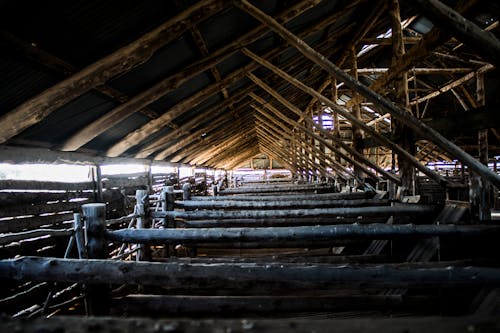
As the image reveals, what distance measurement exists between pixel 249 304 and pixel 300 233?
0.92 meters

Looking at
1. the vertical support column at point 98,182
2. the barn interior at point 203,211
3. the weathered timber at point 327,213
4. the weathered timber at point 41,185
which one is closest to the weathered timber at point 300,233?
the barn interior at point 203,211

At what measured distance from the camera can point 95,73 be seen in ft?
10.6

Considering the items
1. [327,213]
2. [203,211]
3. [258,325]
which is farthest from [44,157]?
[258,325]

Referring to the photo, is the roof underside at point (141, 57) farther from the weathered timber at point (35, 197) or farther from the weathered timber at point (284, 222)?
the weathered timber at point (284, 222)

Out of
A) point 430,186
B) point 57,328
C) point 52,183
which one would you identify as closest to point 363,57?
point 430,186

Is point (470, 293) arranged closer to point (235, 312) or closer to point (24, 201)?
point (235, 312)

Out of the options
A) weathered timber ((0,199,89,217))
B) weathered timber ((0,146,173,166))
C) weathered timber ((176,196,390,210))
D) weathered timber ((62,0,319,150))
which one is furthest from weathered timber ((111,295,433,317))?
weathered timber ((0,199,89,217))

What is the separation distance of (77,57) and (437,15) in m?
3.82

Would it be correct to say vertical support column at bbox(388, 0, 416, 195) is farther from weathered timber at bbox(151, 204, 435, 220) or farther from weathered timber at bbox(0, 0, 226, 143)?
weathered timber at bbox(0, 0, 226, 143)

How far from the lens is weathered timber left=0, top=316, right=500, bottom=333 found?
107 centimetres

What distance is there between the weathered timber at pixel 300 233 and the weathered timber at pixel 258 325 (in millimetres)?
1316

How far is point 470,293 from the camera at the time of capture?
8.75 ft

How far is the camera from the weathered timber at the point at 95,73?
3182 millimetres

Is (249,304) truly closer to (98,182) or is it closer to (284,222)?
(284,222)
